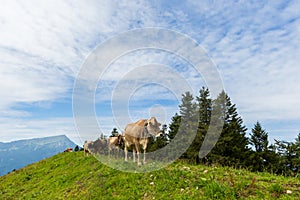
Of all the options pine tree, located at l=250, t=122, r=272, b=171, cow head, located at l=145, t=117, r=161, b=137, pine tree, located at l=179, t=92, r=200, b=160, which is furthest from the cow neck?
pine tree, located at l=250, t=122, r=272, b=171

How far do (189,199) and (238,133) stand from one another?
140ft

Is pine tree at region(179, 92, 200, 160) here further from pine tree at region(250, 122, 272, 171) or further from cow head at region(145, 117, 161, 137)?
cow head at region(145, 117, 161, 137)

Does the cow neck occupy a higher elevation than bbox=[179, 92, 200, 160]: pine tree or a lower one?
lower

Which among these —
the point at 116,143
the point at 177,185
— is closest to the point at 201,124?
the point at 116,143

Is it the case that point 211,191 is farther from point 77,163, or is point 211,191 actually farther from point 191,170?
point 77,163

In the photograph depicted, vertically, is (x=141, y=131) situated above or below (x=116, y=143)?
above

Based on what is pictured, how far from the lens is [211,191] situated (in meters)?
8.72

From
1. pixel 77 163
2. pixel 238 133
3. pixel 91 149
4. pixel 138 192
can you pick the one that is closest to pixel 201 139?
pixel 238 133

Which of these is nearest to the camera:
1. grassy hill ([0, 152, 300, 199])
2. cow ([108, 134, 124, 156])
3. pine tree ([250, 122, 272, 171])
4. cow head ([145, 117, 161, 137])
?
grassy hill ([0, 152, 300, 199])

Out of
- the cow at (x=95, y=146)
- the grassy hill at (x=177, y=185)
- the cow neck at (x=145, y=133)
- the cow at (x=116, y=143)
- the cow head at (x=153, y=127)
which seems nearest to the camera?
the grassy hill at (x=177, y=185)

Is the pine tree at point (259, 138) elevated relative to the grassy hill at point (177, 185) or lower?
elevated

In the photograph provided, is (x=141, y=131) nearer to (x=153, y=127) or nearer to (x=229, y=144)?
(x=153, y=127)

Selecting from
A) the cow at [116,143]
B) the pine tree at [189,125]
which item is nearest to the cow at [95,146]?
the cow at [116,143]

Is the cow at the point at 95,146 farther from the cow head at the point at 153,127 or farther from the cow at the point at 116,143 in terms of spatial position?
the cow head at the point at 153,127
